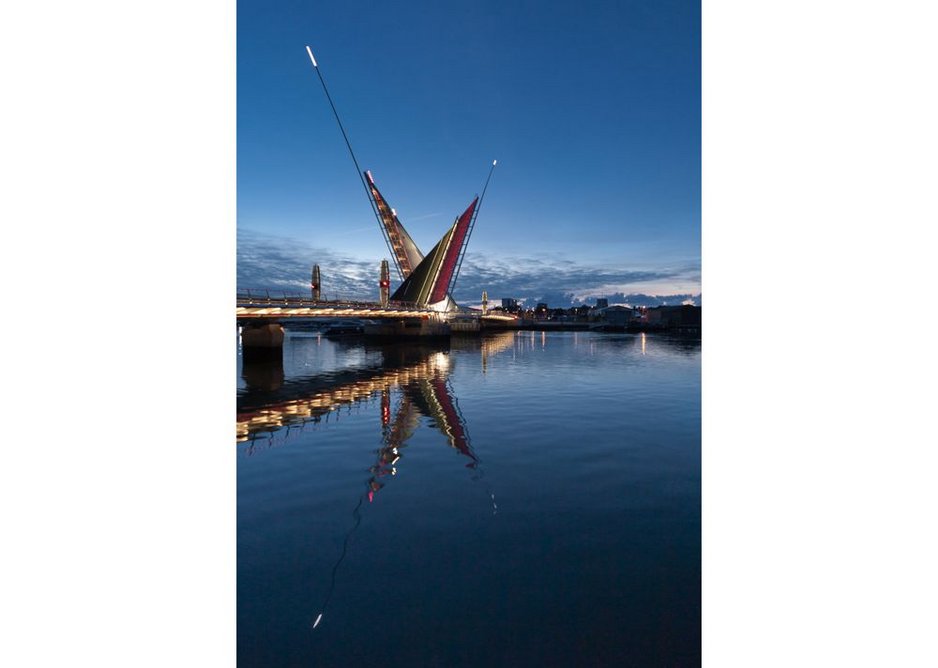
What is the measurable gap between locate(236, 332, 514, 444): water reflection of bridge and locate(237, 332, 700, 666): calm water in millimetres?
196

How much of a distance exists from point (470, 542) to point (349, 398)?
10155mm

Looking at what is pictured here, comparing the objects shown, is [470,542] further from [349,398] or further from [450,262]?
[450,262]

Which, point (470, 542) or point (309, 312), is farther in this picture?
point (309, 312)

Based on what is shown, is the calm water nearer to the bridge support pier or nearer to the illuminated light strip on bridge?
the illuminated light strip on bridge

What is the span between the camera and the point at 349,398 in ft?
44.8

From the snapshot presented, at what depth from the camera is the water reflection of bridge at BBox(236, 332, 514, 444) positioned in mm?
9789

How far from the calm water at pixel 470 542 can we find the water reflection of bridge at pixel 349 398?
20cm

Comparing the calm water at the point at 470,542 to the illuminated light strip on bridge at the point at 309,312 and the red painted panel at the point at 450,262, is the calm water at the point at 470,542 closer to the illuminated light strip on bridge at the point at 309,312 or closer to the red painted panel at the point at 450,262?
the illuminated light strip on bridge at the point at 309,312

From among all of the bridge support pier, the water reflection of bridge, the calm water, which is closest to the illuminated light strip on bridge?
the bridge support pier

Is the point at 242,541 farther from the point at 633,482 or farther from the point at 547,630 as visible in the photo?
the point at 633,482

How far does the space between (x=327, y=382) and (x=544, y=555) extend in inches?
607

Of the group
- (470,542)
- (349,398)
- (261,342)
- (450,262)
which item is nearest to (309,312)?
(261,342)

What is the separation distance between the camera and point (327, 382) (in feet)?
58.5
